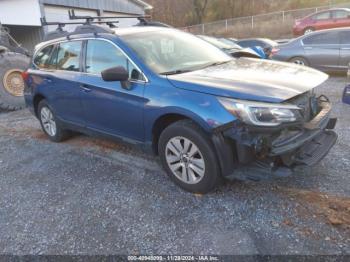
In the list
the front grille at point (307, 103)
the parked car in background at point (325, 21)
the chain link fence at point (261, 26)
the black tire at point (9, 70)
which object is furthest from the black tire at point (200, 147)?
the chain link fence at point (261, 26)

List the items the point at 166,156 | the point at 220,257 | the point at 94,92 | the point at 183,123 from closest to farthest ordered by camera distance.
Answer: the point at 220,257 → the point at 183,123 → the point at 166,156 → the point at 94,92

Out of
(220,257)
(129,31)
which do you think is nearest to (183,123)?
(220,257)

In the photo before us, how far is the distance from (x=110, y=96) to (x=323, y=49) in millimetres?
7353

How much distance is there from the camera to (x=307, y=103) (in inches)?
123

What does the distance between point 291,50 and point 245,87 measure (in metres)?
7.41

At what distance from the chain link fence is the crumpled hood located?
72.1 ft

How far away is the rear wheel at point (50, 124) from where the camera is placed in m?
5.10

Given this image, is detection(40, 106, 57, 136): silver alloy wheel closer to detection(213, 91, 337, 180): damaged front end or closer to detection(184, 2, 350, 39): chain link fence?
detection(213, 91, 337, 180): damaged front end

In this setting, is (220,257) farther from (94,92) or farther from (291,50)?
(291,50)

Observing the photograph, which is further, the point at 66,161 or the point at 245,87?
the point at 66,161

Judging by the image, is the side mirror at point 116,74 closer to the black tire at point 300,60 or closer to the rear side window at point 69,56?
the rear side window at point 69,56

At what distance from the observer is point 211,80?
309 centimetres

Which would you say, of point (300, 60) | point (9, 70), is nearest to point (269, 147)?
point (9, 70)

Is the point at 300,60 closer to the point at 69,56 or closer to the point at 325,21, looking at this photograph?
the point at 69,56
